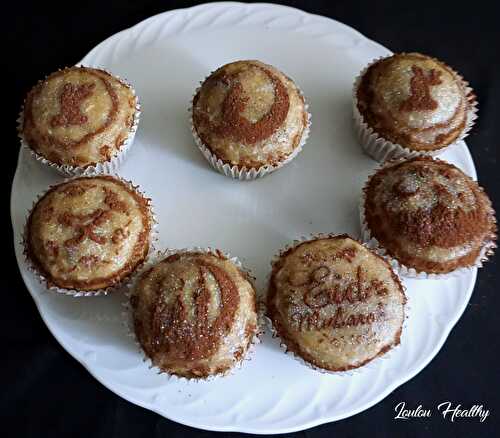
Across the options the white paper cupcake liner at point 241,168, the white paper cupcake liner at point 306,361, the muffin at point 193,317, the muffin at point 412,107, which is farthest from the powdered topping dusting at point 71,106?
the muffin at point 412,107

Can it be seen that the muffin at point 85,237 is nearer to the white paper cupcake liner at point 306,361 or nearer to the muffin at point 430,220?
the white paper cupcake liner at point 306,361

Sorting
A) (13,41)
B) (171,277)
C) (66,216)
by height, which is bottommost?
(171,277)

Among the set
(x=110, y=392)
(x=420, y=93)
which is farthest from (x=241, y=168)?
(x=110, y=392)

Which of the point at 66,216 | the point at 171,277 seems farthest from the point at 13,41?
the point at 171,277

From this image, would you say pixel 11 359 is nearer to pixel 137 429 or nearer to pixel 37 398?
pixel 37 398

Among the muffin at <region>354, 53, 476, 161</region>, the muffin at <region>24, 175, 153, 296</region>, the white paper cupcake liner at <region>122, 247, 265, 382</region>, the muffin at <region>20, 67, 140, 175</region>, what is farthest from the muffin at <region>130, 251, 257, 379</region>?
the muffin at <region>354, 53, 476, 161</region>

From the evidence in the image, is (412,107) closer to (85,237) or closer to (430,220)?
(430,220)

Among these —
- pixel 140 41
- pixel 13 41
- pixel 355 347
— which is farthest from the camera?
pixel 13 41
